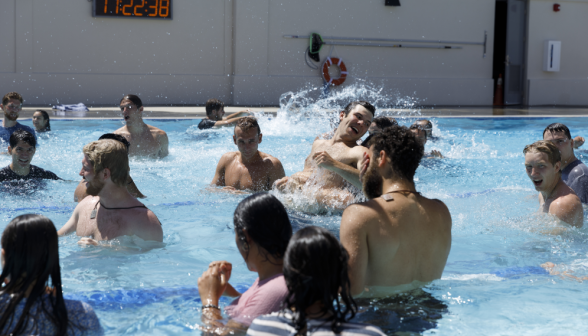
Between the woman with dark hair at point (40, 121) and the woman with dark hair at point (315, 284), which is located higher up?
the woman with dark hair at point (40, 121)

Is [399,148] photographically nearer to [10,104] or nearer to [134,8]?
[10,104]

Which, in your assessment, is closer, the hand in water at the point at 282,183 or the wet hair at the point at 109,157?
the wet hair at the point at 109,157

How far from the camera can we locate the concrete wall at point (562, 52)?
17500 mm

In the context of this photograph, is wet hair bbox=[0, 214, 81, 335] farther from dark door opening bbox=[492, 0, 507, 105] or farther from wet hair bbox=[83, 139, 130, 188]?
dark door opening bbox=[492, 0, 507, 105]

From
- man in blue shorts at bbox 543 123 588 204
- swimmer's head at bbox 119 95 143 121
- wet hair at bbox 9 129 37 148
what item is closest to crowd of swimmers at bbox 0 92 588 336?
man in blue shorts at bbox 543 123 588 204

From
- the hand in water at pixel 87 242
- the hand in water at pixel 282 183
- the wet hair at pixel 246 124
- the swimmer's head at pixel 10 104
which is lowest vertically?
the hand in water at pixel 87 242

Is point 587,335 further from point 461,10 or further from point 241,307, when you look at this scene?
point 461,10

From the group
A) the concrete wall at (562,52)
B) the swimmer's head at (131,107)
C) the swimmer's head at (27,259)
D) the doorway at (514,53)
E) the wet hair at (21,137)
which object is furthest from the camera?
the doorway at (514,53)

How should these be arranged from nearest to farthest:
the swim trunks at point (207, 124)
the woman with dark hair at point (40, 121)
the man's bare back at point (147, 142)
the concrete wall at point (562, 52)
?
the man's bare back at point (147, 142) < the woman with dark hair at point (40, 121) < the swim trunks at point (207, 124) < the concrete wall at point (562, 52)

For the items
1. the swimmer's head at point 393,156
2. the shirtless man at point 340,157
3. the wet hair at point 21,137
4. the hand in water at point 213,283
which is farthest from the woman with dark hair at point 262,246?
the wet hair at point 21,137

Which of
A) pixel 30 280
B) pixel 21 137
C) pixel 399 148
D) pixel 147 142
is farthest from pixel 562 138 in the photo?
pixel 147 142

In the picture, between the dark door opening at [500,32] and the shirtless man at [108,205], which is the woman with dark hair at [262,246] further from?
the dark door opening at [500,32]

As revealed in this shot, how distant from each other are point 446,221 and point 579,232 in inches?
86.0

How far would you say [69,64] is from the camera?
562 inches
